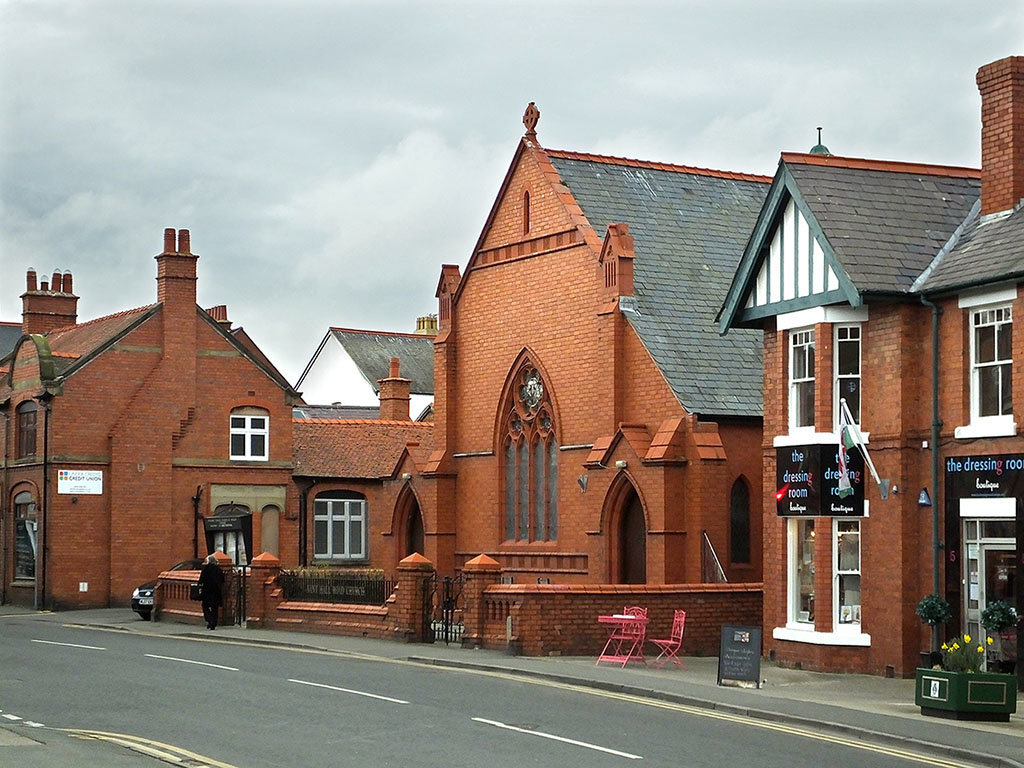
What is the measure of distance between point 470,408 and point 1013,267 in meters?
20.5

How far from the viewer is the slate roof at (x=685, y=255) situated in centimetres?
3544

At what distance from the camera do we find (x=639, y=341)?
118ft

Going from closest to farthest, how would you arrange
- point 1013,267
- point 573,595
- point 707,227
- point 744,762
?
point 744,762 → point 1013,267 → point 573,595 → point 707,227

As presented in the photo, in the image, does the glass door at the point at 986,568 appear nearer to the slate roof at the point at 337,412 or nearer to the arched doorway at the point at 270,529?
the arched doorway at the point at 270,529

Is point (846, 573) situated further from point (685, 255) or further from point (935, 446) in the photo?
point (685, 255)

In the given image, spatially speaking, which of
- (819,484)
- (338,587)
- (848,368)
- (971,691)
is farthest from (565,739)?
(338,587)

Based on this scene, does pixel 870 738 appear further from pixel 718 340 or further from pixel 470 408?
pixel 470 408

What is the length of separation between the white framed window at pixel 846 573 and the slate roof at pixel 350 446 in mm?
25034

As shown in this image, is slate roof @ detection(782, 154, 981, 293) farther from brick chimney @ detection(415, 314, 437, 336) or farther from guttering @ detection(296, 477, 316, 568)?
brick chimney @ detection(415, 314, 437, 336)

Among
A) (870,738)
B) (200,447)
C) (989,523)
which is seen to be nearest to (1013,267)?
(989,523)

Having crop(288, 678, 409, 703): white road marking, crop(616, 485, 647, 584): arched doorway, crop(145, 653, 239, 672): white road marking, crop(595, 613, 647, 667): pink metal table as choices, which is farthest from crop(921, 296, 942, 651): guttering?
crop(616, 485, 647, 584): arched doorway

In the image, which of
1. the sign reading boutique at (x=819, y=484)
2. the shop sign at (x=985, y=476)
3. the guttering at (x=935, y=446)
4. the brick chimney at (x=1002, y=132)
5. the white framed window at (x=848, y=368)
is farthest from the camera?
the white framed window at (x=848, y=368)

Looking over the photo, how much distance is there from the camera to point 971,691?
19.5m

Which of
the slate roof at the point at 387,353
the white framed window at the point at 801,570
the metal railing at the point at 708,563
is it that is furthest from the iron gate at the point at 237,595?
the slate roof at the point at 387,353
